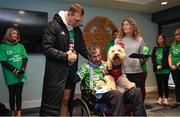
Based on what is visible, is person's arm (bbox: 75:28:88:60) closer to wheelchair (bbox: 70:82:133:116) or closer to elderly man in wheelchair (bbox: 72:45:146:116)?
elderly man in wheelchair (bbox: 72:45:146:116)

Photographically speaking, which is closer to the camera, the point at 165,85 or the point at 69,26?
the point at 69,26

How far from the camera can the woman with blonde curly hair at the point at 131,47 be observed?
252cm

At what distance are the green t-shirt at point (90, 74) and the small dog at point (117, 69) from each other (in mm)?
127

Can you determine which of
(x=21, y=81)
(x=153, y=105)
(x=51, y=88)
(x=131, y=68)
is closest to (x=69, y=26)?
(x=51, y=88)

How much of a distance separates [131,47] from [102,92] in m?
0.74

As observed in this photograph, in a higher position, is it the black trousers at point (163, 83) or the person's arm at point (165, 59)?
the person's arm at point (165, 59)

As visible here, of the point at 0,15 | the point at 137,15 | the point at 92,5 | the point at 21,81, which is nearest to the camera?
the point at 21,81

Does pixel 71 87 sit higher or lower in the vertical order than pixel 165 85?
higher

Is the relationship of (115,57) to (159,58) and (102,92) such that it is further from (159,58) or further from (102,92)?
(159,58)

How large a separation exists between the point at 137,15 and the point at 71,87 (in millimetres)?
3936

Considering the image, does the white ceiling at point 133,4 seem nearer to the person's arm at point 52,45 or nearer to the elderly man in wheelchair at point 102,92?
the elderly man in wheelchair at point 102,92

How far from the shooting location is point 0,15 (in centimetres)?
384

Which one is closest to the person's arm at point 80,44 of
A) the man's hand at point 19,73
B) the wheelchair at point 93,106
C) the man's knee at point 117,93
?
the wheelchair at point 93,106

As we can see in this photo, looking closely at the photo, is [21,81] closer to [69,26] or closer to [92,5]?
[69,26]
